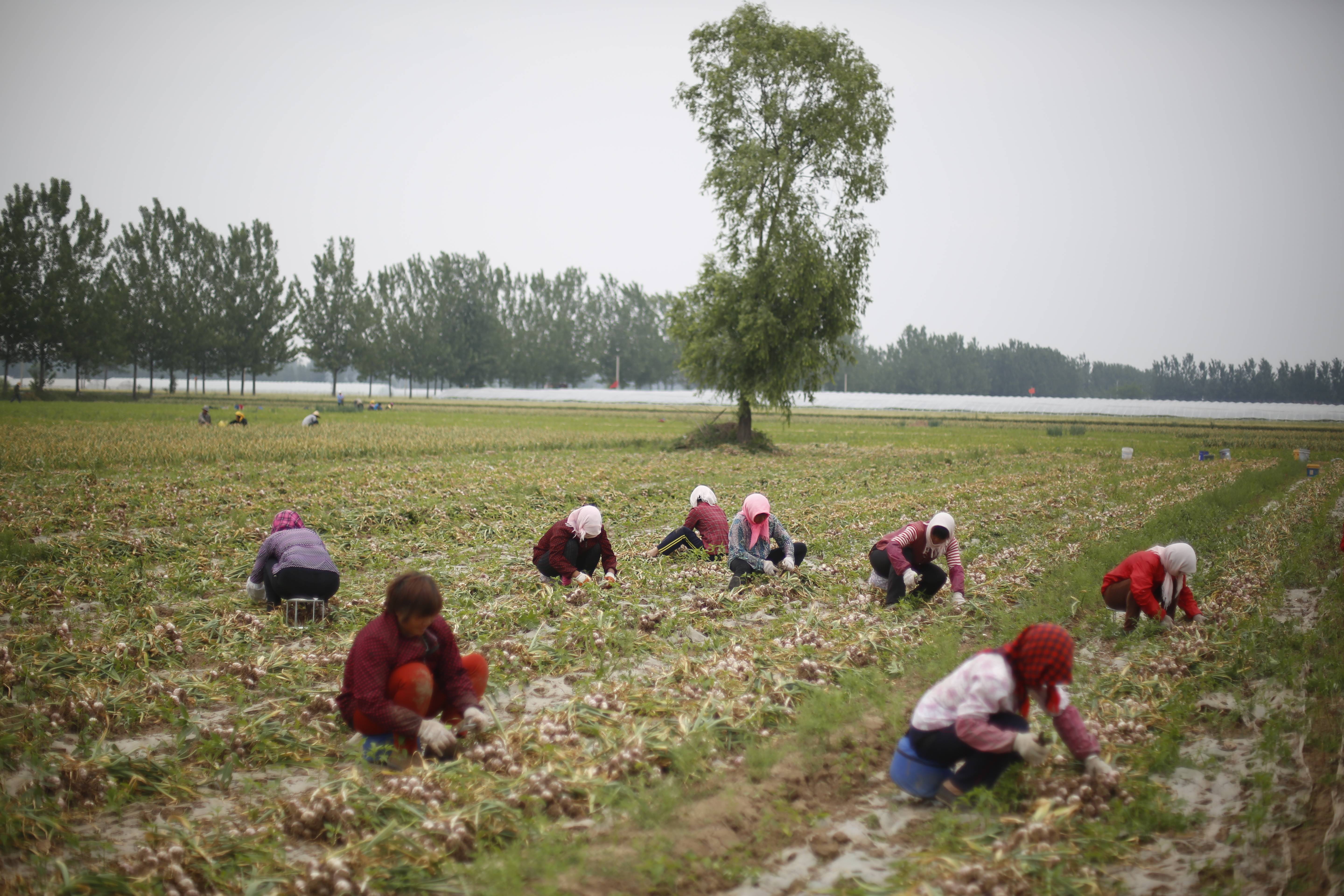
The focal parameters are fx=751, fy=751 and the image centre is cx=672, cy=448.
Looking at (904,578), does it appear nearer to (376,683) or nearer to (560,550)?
(560,550)

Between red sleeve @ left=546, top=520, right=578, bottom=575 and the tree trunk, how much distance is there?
23533mm

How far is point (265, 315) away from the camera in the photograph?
270ft

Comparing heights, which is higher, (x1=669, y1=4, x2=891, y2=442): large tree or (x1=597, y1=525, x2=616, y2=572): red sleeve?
(x1=669, y1=4, x2=891, y2=442): large tree

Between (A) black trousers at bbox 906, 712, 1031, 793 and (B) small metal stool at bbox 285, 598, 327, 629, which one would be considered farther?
(B) small metal stool at bbox 285, 598, 327, 629

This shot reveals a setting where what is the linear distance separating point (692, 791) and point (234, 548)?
33.4ft

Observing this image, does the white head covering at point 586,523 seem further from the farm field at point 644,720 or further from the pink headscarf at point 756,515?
the pink headscarf at point 756,515

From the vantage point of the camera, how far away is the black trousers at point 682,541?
11102 mm

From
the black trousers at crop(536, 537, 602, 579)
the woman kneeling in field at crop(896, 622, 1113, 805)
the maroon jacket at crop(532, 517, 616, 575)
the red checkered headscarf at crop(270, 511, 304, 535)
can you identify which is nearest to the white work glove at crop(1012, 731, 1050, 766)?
the woman kneeling in field at crop(896, 622, 1113, 805)

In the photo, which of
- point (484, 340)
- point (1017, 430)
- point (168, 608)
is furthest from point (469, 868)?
point (484, 340)

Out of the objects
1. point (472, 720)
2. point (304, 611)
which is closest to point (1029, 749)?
point (472, 720)

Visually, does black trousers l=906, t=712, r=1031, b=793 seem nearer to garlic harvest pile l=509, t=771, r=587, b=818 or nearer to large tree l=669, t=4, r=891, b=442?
garlic harvest pile l=509, t=771, r=587, b=818

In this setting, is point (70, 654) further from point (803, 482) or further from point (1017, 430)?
point (1017, 430)

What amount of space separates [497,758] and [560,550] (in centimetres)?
455

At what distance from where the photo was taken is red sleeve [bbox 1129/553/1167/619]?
7.69m
